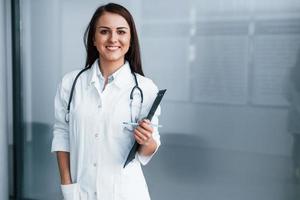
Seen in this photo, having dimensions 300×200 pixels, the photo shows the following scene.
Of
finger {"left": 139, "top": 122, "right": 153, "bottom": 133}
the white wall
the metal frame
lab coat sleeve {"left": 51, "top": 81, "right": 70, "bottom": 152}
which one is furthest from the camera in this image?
the metal frame

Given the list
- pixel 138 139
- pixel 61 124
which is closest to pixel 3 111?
pixel 61 124

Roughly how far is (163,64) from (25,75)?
1.15m

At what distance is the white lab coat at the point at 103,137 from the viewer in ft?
4.58

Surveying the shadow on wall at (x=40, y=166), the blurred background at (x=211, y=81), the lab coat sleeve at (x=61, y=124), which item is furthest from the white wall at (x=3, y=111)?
the lab coat sleeve at (x=61, y=124)

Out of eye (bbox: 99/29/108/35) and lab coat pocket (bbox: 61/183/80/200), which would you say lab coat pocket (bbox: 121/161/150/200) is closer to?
lab coat pocket (bbox: 61/183/80/200)

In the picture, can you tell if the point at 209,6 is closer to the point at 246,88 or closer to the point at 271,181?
the point at 246,88

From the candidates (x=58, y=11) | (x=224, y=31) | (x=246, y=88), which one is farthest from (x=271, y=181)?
(x=58, y=11)

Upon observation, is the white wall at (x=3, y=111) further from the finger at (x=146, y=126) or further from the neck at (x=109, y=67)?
the finger at (x=146, y=126)

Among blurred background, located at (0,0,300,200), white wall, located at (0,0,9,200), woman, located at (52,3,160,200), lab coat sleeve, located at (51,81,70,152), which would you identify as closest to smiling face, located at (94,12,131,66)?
woman, located at (52,3,160,200)

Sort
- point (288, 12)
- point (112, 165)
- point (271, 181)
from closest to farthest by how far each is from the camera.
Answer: point (112, 165)
point (288, 12)
point (271, 181)

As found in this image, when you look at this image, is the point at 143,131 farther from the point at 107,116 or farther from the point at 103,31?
the point at 103,31

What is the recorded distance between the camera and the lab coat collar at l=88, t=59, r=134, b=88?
4.67 feet

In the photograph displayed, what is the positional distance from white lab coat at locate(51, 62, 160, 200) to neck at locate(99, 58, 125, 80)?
20mm

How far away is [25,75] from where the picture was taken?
9.38ft
